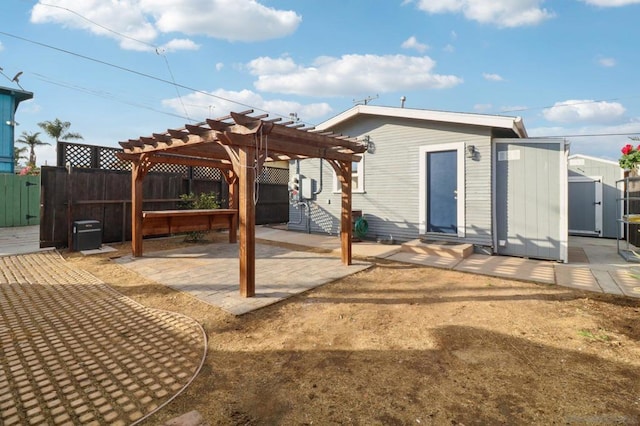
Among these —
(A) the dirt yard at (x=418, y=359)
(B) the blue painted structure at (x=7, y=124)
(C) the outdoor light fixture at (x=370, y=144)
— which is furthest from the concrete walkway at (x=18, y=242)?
(C) the outdoor light fixture at (x=370, y=144)

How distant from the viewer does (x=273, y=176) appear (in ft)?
42.9

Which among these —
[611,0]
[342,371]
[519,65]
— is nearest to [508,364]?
[342,371]

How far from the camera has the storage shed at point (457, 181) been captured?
6238 mm

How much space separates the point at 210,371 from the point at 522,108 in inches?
1059

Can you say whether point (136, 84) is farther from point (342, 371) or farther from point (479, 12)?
point (342, 371)

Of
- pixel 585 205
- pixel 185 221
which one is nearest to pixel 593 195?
pixel 585 205

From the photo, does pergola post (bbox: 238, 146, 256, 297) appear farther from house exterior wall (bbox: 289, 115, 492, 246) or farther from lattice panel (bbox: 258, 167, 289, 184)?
lattice panel (bbox: 258, 167, 289, 184)

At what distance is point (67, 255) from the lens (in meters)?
6.56

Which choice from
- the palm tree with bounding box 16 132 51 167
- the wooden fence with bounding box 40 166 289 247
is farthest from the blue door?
the palm tree with bounding box 16 132 51 167

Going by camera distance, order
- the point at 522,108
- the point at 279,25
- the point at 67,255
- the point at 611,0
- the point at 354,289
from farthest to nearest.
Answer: the point at 522,108 → the point at 279,25 → the point at 611,0 → the point at 67,255 → the point at 354,289

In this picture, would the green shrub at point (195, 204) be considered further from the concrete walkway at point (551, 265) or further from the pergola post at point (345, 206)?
the pergola post at point (345, 206)

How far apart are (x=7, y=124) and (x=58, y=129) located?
15621 millimetres

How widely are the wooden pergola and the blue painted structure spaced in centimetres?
1131

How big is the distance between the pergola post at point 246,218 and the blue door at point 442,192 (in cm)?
514
